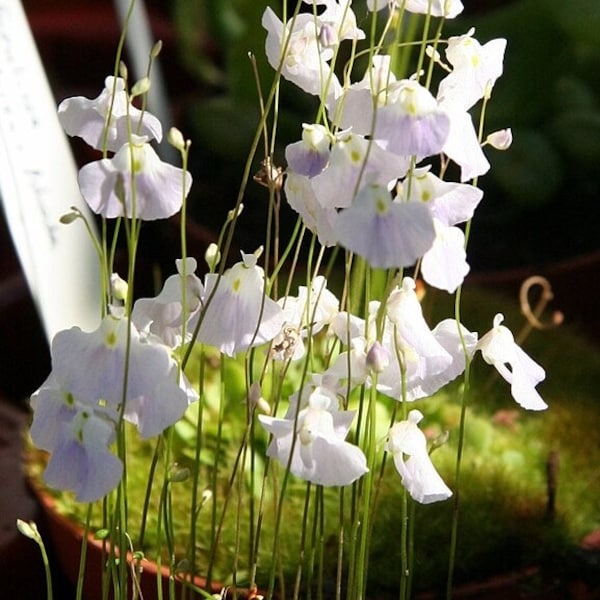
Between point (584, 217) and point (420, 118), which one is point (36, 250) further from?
point (584, 217)

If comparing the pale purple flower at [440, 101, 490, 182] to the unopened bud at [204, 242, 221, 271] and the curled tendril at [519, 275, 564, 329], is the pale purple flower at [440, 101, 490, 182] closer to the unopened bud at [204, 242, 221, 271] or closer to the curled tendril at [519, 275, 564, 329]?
the unopened bud at [204, 242, 221, 271]

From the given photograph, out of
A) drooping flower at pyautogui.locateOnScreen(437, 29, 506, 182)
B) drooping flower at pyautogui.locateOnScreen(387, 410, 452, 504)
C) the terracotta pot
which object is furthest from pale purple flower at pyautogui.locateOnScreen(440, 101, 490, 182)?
the terracotta pot

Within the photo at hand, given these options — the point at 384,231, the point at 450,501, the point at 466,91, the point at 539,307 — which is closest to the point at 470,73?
the point at 466,91

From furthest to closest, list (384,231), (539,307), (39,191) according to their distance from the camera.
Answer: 1. (539,307)
2. (39,191)
3. (384,231)

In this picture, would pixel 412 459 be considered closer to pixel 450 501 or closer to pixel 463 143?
pixel 463 143

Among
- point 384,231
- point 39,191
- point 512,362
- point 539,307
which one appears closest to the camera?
point 384,231

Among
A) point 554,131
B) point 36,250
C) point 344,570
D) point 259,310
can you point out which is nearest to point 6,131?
point 36,250
